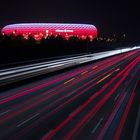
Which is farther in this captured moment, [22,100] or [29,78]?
[29,78]

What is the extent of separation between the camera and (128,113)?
60.5 ft

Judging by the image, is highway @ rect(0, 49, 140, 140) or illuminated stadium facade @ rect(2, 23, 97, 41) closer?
highway @ rect(0, 49, 140, 140)

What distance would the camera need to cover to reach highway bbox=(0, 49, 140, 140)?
14.3 metres

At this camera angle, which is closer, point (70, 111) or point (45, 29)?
point (70, 111)

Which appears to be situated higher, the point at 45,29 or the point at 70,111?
the point at 45,29

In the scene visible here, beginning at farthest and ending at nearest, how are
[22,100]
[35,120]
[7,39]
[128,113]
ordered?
[7,39], [22,100], [128,113], [35,120]

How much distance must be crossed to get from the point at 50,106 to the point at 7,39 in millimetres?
38517

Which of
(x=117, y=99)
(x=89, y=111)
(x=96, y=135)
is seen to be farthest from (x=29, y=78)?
(x=96, y=135)

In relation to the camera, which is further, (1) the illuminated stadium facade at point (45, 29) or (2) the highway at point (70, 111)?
(1) the illuminated stadium facade at point (45, 29)

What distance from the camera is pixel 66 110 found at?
63.2 ft

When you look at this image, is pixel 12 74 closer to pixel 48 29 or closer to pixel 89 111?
pixel 89 111

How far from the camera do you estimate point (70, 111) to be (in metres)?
18.9

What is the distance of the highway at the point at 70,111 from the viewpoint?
14266 millimetres

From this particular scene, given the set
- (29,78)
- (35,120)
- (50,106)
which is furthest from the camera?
(29,78)
